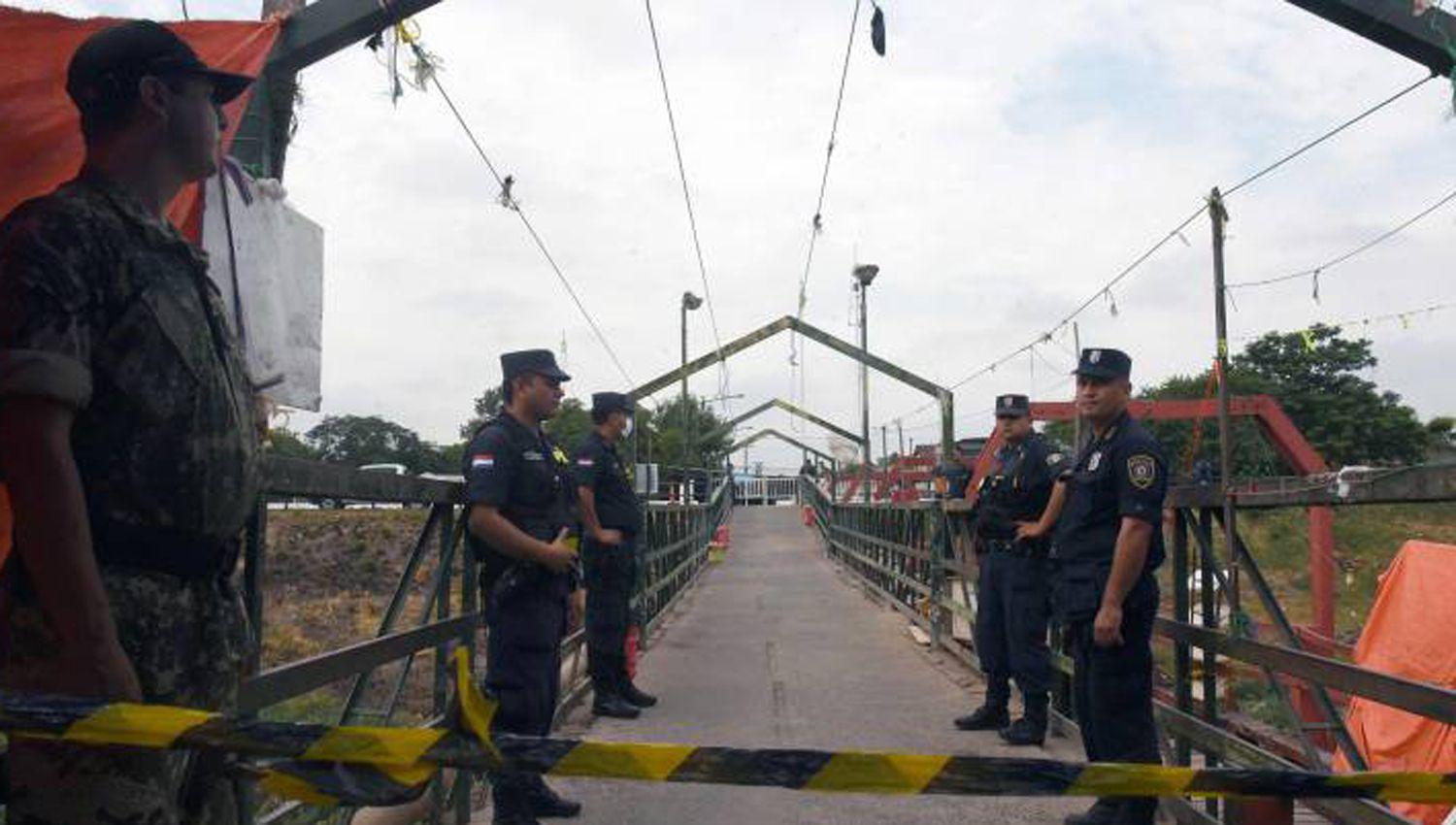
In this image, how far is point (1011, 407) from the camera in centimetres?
612

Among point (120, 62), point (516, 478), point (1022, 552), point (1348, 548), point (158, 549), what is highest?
point (120, 62)

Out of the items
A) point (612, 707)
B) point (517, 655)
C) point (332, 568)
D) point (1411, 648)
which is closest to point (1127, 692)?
point (517, 655)

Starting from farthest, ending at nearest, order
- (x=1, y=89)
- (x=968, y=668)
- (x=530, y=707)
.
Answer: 1. (x=968, y=668)
2. (x=530, y=707)
3. (x=1, y=89)

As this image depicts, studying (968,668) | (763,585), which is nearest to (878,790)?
(968,668)

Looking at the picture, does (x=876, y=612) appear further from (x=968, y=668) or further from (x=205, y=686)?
(x=205, y=686)

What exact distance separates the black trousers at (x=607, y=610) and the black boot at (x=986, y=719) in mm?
2059

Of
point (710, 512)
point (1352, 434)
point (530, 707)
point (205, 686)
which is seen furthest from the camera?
point (1352, 434)

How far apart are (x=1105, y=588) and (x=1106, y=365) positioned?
850 millimetres

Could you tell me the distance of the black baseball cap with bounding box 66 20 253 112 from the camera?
1899 millimetres

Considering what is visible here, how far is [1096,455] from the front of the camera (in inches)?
165

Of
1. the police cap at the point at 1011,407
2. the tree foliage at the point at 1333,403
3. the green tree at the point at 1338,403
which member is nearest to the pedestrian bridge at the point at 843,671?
the police cap at the point at 1011,407

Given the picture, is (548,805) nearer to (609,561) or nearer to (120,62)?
(609,561)

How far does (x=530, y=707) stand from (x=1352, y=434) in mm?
28512

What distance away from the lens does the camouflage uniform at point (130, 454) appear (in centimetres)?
167
